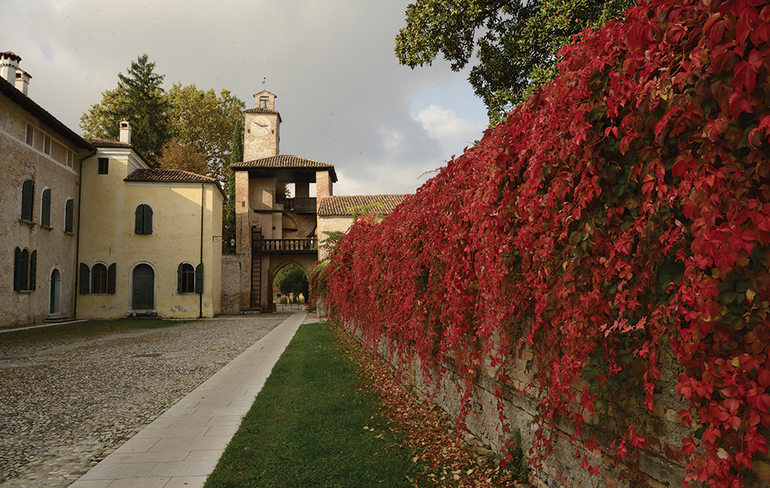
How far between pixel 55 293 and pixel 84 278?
1788 millimetres

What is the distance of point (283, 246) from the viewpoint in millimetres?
29719

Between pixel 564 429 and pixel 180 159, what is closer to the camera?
Result: pixel 564 429

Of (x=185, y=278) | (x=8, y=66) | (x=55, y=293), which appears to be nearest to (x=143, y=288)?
(x=185, y=278)

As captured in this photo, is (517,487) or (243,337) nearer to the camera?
(517,487)

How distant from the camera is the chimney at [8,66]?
19031 millimetres

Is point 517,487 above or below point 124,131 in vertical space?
below

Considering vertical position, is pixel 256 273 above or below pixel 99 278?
above

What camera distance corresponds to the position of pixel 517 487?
295 centimetres

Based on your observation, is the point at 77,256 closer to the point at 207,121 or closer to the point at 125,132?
the point at 125,132

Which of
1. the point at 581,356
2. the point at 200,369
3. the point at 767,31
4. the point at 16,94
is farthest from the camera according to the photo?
the point at 16,94

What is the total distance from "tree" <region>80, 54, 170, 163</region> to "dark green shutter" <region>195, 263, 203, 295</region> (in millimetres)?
14810

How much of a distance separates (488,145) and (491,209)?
0.58m

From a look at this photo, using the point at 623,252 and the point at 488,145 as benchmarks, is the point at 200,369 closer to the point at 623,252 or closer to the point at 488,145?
the point at 488,145

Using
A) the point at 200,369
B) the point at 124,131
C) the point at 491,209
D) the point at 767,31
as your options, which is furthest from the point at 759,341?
the point at 124,131
